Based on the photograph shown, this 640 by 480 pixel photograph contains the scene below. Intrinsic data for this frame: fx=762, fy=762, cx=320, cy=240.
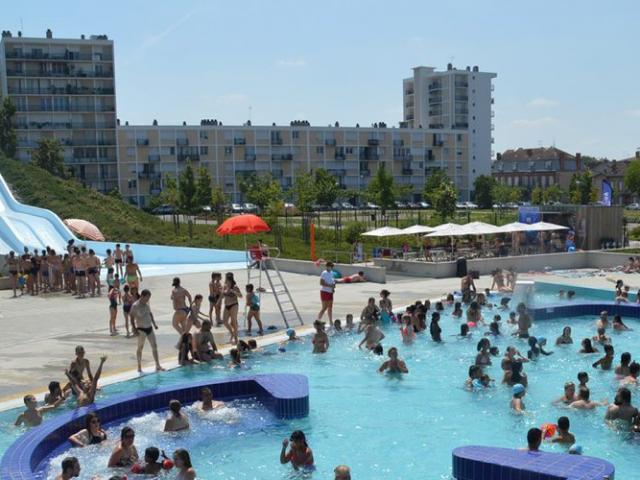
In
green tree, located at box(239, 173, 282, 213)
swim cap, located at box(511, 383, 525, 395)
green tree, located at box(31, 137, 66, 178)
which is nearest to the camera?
swim cap, located at box(511, 383, 525, 395)

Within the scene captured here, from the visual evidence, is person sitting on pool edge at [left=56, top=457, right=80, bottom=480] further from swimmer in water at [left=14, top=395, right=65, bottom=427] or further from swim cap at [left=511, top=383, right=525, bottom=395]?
swim cap at [left=511, top=383, right=525, bottom=395]

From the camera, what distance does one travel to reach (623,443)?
11016 mm

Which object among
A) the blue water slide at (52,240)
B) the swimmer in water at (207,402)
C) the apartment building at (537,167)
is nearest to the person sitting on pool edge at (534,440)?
the swimmer in water at (207,402)

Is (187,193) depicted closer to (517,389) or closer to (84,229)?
(84,229)

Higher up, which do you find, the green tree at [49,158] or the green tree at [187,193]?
the green tree at [49,158]

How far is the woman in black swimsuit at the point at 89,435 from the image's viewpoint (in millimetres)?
10766

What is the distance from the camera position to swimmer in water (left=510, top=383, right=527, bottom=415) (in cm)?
1238

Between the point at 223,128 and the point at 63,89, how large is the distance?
17.6 meters

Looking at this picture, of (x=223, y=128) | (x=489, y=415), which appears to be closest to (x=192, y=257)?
(x=489, y=415)

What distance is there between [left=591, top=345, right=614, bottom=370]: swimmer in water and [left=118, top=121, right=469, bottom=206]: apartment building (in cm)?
6842

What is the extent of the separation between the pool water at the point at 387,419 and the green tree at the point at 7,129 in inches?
2477

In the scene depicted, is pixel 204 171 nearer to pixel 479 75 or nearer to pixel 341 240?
pixel 341 240

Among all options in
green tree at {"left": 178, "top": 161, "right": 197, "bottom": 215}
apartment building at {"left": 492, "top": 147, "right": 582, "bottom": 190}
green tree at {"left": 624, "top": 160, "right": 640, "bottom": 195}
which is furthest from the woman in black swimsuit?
apartment building at {"left": 492, "top": 147, "right": 582, "bottom": 190}

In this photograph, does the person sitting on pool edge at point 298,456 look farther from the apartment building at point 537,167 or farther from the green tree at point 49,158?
the apartment building at point 537,167
